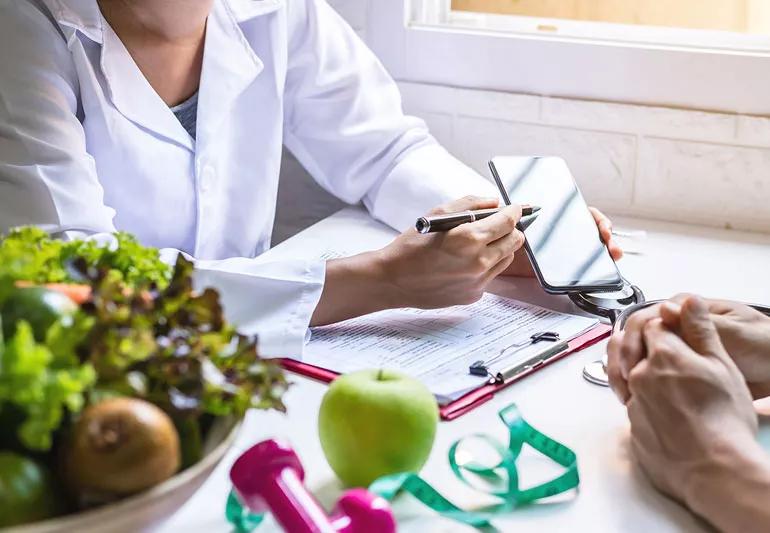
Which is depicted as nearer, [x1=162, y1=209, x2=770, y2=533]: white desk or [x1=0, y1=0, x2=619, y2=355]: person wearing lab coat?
[x1=162, y1=209, x2=770, y2=533]: white desk

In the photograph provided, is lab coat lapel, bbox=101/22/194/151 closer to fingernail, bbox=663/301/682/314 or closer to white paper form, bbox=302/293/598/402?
white paper form, bbox=302/293/598/402

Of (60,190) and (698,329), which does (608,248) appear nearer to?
(698,329)

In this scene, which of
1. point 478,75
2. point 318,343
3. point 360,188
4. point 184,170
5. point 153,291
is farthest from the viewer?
point 478,75

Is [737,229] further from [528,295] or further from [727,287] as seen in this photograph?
[528,295]

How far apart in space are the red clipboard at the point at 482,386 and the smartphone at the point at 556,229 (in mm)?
95

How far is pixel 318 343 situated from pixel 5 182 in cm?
40

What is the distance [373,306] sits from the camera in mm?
1294

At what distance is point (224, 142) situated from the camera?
61.7 inches

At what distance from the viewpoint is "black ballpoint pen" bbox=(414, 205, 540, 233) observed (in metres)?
1.29

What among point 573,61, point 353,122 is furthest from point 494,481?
point 573,61

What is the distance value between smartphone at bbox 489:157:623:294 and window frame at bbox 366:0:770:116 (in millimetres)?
315

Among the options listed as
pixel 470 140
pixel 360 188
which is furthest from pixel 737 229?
pixel 360 188

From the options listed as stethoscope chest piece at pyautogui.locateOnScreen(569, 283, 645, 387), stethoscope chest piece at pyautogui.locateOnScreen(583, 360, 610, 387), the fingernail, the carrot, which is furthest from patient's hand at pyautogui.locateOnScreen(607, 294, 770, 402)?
the carrot

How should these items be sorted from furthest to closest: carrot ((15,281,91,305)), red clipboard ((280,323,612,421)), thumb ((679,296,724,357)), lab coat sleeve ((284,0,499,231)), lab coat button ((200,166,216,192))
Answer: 1. lab coat sleeve ((284,0,499,231))
2. lab coat button ((200,166,216,192))
3. red clipboard ((280,323,612,421))
4. thumb ((679,296,724,357))
5. carrot ((15,281,91,305))
